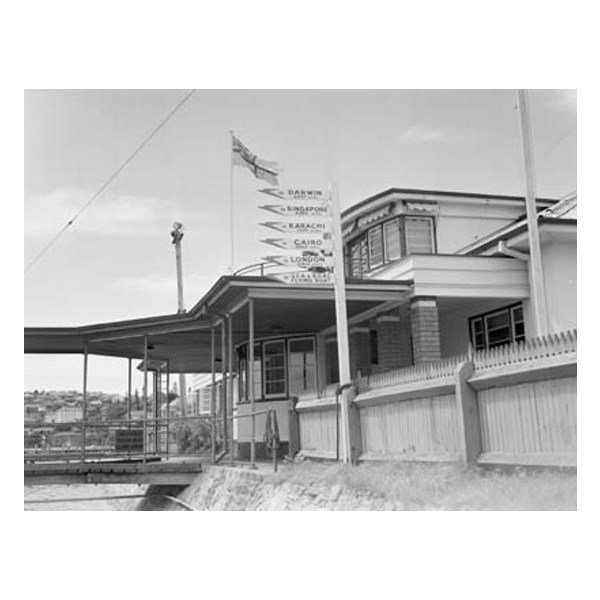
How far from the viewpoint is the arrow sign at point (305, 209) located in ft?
35.1

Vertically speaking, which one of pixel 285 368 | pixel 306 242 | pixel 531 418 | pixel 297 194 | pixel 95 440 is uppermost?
pixel 297 194

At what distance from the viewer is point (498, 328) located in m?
14.0

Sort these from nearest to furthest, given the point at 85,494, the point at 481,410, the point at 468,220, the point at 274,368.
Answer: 1. the point at 481,410
2. the point at 85,494
3. the point at 274,368
4. the point at 468,220

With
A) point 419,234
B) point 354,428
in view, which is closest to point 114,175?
point 354,428

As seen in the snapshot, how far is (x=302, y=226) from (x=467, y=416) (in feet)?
12.5

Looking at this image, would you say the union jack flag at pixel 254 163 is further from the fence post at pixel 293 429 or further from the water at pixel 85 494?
the water at pixel 85 494

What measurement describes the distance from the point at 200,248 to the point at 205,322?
1.81m

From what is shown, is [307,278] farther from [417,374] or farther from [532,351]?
[532,351]

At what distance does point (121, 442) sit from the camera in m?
15.9

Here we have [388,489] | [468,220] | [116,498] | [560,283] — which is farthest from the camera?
[468,220]

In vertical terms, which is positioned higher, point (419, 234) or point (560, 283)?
point (419, 234)

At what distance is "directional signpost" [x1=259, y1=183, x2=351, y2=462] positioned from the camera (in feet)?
34.8

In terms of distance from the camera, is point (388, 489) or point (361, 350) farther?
point (361, 350)
